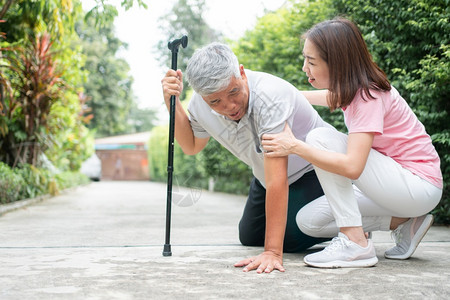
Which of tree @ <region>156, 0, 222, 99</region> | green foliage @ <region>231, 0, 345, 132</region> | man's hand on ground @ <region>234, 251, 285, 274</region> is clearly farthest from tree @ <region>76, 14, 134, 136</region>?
man's hand on ground @ <region>234, 251, 285, 274</region>

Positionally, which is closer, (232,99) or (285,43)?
(232,99)

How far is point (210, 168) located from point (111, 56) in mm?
17327

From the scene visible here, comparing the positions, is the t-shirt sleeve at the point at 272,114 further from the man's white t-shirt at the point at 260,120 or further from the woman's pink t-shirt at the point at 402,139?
the woman's pink t-shirt at the point at 402,139

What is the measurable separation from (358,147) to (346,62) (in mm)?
395

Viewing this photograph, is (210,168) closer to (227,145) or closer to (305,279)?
(227,145)

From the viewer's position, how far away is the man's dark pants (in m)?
2.76

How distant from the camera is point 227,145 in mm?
2738

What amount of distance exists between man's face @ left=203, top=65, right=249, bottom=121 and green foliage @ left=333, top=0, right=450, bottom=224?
204 centimetres

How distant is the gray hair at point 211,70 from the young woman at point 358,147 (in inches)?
12.2

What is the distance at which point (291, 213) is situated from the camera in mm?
2811

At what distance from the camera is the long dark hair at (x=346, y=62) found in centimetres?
227

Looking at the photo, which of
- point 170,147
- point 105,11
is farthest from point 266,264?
point 105,11

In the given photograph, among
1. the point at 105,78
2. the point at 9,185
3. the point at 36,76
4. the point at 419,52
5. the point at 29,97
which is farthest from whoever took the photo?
the point at 105,78

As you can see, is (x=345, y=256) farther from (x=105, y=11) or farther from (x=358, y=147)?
(x=105, y=11)
